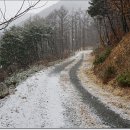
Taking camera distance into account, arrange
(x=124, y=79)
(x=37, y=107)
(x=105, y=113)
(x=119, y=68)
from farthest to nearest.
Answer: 1. (x=119, y=68)
2. (x=124, y=79)
3. (x=37, y=107)
4. (x=105, y=113)

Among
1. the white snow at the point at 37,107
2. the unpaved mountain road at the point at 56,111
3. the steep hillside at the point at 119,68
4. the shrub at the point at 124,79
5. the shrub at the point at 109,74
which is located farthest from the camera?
the shrub at the point at 109,74

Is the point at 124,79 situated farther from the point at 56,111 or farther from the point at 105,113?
the point at 56,111

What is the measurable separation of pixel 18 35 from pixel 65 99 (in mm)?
39675

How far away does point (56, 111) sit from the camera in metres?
14.7

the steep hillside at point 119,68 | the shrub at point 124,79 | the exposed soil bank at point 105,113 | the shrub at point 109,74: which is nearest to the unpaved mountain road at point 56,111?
the exposed soil bank at point 105,113

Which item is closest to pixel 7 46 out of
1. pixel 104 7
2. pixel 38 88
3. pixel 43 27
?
pixel 43 27

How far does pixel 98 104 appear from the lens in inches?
640

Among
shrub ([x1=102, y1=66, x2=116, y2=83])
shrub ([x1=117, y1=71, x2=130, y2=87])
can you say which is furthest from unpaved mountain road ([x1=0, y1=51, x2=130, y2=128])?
shrub ([x1=102, y1=66, x2=116, y2=83])

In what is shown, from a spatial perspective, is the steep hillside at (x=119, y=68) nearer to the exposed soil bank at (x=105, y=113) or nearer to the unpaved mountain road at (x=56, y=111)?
the unpaved mountain road at (x=56, y=111)

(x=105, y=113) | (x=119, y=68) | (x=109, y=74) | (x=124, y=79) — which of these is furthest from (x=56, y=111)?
(x=119, y=68)

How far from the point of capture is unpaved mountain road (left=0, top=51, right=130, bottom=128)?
12.3 meters

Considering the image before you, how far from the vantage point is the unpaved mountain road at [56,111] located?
12328mm

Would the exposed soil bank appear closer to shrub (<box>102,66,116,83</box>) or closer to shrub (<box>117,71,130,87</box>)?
shrub (<box>117,71,130,87</box>)

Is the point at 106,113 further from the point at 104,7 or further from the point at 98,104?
the point at 104,7
